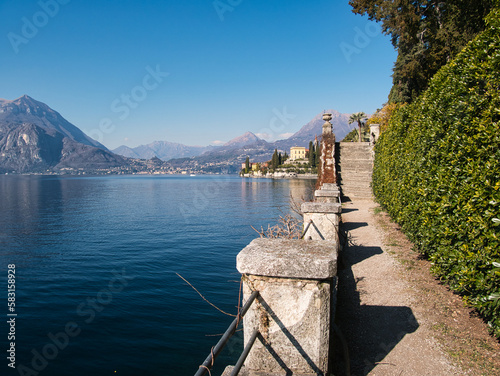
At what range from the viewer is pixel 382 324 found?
15.4 feet

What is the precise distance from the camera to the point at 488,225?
3.92 meters

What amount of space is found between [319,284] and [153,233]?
891 inches

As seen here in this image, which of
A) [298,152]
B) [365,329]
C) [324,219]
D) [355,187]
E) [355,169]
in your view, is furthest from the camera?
[298,152]

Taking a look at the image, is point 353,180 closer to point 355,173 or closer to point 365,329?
point 355,173

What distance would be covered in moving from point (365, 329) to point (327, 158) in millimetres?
16005

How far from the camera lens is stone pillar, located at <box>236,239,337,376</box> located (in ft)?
8.47

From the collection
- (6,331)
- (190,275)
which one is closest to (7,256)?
(6,331)

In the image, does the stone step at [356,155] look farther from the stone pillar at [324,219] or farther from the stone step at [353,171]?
the stone pillar at [324,219]

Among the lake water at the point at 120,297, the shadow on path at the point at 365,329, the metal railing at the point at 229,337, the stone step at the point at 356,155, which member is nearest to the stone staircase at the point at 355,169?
the stone step at the point at 356,155

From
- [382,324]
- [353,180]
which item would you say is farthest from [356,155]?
[382,324]

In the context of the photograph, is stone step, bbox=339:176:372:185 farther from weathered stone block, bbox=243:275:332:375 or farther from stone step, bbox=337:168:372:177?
weathered stone block, bbox=243:275:332:375

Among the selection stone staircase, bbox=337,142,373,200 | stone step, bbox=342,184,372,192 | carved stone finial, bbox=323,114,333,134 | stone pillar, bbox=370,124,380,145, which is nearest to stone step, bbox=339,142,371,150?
stone staircase, bbox=337,142,373,200

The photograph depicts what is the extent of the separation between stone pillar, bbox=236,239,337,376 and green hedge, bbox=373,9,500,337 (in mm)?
2184

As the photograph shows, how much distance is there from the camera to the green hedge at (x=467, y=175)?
391 cm
